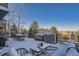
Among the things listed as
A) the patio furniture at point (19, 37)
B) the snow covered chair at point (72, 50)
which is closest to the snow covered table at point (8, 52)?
the patio furniture at point (19, 37)

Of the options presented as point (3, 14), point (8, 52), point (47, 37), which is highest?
point (3, 14)

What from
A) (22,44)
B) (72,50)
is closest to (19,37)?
(22,44)

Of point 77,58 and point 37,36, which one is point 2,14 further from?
point 77,58

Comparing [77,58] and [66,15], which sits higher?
[66,15]

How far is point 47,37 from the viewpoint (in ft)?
24.4

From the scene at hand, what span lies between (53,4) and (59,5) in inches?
2.8

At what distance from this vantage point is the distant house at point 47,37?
7.41 meters

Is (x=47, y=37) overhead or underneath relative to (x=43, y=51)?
overhead

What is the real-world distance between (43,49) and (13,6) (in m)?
0.62

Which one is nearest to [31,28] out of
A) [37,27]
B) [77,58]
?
[37,27]

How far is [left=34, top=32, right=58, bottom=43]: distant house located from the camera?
292 inches

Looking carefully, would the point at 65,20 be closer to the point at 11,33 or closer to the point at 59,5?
the point at 59,5

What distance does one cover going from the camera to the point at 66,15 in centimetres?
739

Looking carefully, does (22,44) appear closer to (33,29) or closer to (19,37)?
(19,37)
